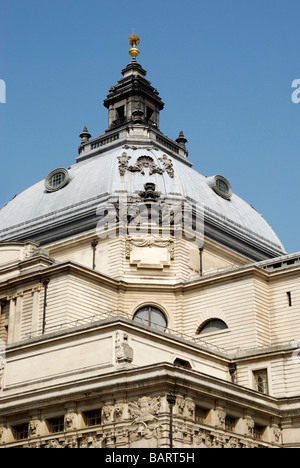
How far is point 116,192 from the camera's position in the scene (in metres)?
74.8

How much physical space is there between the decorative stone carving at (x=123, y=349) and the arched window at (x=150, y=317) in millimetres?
17328

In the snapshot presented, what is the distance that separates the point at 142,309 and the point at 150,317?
0.97m

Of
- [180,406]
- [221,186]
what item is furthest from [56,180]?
[180,406]

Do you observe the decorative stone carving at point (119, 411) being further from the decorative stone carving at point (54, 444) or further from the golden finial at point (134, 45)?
the golden finial at point (134, 45)

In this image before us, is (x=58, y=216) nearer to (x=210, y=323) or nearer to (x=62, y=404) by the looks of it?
(x=210, y=323)

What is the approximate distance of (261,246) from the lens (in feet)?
269

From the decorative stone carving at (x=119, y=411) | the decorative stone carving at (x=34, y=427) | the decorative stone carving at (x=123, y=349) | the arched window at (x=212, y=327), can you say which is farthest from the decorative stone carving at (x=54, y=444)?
the arched window at (x=212, y=327)

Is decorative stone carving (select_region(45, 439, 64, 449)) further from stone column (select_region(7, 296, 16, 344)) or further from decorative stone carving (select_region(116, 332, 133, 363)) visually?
stone column (select_region(7, 296, 16, 344))

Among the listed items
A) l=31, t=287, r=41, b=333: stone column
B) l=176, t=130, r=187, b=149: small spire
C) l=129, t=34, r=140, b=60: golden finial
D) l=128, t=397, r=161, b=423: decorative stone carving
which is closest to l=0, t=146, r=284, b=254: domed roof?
l=31, t=287, r=41, b=333: stone column

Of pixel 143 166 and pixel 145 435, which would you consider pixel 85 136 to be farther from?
pixel 145 435

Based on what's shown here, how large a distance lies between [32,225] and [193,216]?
52.4 feet

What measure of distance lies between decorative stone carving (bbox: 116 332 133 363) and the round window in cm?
3160

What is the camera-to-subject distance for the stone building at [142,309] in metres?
50.5
